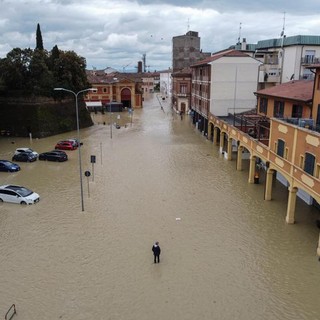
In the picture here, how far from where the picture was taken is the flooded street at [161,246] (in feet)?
51.5

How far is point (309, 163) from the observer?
2089cm

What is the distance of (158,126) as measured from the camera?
2746 inches

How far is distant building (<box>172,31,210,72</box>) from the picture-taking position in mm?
126812

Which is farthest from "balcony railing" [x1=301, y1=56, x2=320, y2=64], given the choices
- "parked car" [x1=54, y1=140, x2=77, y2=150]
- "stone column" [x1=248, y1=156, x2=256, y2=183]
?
"parked car" [x1=54, y1=140, x2=77, y2=150]

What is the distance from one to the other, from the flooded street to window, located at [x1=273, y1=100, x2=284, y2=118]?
267 inches

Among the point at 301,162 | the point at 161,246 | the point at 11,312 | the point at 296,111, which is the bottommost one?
the point at 11,312

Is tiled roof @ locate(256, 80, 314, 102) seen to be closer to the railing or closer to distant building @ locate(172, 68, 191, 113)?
the railing

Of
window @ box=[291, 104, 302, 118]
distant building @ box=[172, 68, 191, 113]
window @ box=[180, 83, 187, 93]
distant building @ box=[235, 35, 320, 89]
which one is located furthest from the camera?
window @ box=[180, 83, 187, 93]

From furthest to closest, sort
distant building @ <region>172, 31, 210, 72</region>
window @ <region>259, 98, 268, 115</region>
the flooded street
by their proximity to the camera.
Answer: distant building @ <region>172, 31, 210, 72</region> < window @ <region>259, 98, 268, 115</region> < the flooded street

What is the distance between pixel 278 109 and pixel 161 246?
20.7m

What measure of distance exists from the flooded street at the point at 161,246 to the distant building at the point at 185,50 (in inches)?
3852

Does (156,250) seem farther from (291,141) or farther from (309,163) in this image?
(291,141)

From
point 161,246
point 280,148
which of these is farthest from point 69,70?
point 161,246

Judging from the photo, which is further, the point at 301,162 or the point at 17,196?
the point at 17,196
